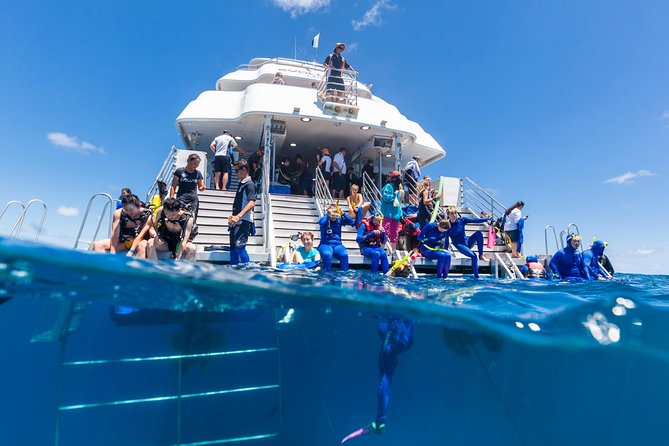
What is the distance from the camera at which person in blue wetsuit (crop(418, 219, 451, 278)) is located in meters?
6.77

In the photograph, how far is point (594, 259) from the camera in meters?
8.43

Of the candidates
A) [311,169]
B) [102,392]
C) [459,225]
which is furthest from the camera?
[311,169]

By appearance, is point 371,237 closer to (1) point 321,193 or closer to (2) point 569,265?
(1) point 321,193

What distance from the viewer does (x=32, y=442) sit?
3.73 metres

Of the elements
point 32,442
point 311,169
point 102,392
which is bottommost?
point 32,442

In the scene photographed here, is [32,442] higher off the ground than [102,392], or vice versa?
[102,392]

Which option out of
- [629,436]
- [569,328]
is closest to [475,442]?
[629,436]

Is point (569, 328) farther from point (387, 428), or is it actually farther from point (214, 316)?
point (214, 316)

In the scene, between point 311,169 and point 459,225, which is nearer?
point 459,225

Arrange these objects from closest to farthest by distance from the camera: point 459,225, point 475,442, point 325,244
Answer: point 475,442
point 325,244
point 459,225

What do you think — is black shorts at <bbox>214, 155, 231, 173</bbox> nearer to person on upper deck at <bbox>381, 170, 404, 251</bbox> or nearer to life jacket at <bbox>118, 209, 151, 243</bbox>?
A: person on upper deck at <bbox>381, 170, 404, 251</bbox>

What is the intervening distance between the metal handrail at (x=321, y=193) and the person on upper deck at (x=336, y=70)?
2.65 m

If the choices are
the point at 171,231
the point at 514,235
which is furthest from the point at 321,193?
the point at 171,231

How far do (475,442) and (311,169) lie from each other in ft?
34.9
